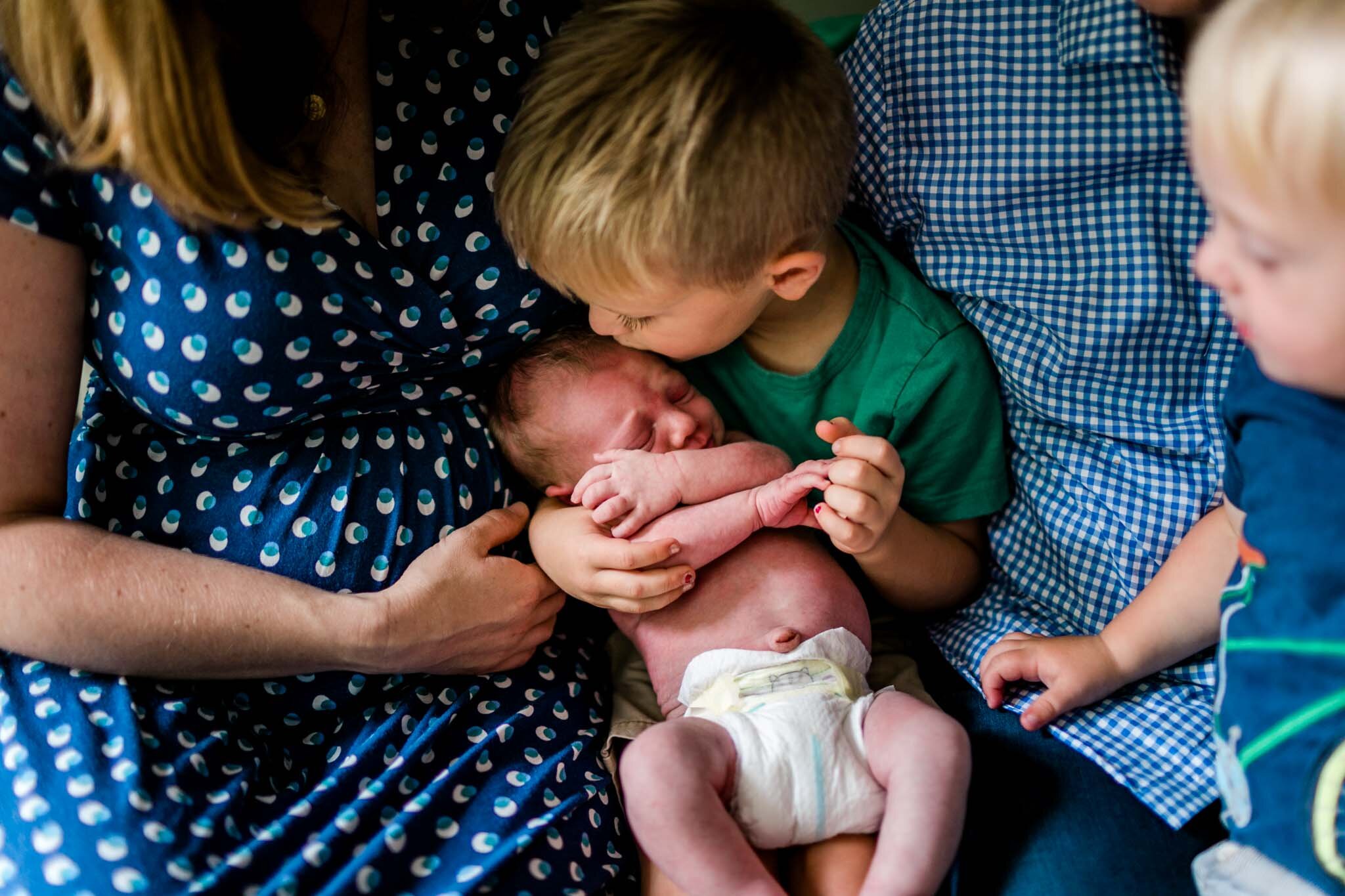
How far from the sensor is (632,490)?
1215 mm

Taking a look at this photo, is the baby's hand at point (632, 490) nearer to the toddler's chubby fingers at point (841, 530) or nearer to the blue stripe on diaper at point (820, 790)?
the toddler's chubby fingers at point (841, 530)

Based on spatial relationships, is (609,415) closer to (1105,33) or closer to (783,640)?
(783,640)

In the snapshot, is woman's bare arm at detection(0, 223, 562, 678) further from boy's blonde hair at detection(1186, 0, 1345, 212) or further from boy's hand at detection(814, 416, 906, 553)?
boy's blonde hair at detection(1186, 0, 1345, 212)

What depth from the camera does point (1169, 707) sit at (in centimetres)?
Answer: 113

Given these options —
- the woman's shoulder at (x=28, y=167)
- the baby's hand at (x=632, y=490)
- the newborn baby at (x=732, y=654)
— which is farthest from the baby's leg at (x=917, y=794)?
the woman's shoulder at (x=28, y=167)

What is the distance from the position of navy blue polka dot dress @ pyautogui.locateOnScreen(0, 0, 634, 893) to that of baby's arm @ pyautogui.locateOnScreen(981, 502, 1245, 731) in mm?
473

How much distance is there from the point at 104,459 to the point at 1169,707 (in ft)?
3.84

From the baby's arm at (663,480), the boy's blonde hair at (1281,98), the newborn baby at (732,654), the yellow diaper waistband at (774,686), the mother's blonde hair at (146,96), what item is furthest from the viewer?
the baby's arm at (663,480)

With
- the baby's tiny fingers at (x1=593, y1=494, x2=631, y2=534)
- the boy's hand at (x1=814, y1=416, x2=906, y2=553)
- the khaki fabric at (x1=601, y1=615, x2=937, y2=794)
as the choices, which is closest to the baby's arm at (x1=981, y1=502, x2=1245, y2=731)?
the khaki fabric at (x1=601, y1=615, x2=937, y2=794)

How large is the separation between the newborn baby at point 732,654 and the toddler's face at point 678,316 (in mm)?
84

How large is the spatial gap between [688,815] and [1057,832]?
390mm

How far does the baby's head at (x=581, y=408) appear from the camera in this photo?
1.26m

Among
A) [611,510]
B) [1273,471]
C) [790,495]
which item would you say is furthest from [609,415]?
[1273,471]

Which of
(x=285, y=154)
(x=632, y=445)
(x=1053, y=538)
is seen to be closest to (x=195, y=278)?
(x=285, y=154)
